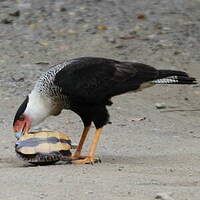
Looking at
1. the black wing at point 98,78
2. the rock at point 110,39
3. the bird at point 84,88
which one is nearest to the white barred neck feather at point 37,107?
the bird at point 84,88

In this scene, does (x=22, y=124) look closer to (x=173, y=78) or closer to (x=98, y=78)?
(x=98, y=78)

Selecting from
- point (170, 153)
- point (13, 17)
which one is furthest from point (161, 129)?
point (13, 17)

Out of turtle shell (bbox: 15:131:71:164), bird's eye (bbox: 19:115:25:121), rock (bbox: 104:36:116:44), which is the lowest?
rock (bbox: 104:36:116:44)

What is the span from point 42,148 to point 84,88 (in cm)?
66

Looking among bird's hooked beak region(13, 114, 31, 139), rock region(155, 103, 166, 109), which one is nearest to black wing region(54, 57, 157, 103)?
bird's hooked beak region(13, 114, 31, 139)

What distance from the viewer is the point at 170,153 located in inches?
290

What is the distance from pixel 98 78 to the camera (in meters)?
7.01

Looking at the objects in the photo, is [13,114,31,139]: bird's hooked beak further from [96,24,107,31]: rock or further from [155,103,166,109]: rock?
[96,24,107,31]: rock

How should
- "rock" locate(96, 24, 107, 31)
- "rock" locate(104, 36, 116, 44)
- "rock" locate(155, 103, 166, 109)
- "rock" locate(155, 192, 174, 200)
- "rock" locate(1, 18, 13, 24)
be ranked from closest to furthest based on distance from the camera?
"rock" locate(155, 192, 174, 200)
"rock" locate(155, 103, 166, 109)
"rock" locate(104, 36, 116, 44)
"rock" locate(96, 24, 107, 31)
"rock" locate(1, 18, 13, 24)

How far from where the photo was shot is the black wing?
6.88 m

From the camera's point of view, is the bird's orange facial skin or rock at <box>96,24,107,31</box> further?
rock at <box>96,24,107,31</box>

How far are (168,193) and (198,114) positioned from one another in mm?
4422

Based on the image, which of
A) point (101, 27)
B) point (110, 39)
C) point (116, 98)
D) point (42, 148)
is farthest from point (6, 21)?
point (42, 148)

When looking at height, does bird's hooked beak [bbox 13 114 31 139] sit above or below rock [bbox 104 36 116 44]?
above
